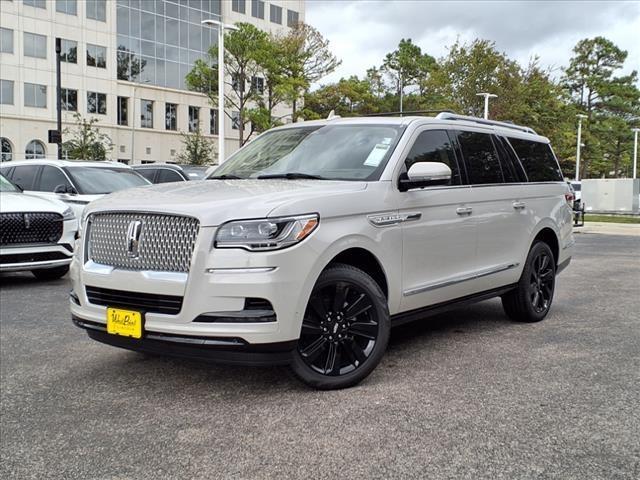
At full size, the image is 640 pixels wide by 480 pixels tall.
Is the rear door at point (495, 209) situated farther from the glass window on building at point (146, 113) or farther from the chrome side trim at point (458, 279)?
the glass window on building at point (146, 113)

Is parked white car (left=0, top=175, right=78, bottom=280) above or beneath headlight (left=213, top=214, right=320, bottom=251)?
beneath

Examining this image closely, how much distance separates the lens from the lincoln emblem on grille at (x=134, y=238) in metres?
4.12

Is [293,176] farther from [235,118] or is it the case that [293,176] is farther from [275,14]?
[275,14]

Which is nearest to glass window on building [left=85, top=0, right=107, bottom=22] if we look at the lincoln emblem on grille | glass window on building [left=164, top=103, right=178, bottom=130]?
glass window on building [left=164, top=103, right=178, bottom=130]

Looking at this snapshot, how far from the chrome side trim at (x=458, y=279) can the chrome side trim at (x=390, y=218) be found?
1.68ft

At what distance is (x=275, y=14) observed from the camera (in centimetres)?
6325

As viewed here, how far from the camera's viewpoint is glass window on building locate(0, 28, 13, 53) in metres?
46.5

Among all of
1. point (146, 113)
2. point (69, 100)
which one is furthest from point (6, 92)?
point (146, 113)

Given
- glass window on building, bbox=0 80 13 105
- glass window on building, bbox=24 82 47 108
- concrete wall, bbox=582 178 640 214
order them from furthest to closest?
glass window on building, bbox=24 82 47 108 < glass window on building, bbox=0 80 13 105 < concrete wall, bbox=582 178 640 214

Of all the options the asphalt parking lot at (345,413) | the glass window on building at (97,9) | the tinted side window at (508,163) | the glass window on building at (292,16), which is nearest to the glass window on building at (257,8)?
the glass window on building at (292,16)

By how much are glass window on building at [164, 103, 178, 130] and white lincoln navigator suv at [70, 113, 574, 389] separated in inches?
2070

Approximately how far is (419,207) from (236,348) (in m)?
1.84

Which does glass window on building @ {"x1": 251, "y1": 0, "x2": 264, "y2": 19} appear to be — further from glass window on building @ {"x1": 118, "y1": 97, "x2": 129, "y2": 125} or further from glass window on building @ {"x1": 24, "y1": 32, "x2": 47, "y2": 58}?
glass window on building @ {"x1": 24, "y1": 32, "x2": 47, "y2": 58}

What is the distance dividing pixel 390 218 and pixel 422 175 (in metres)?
0.38
